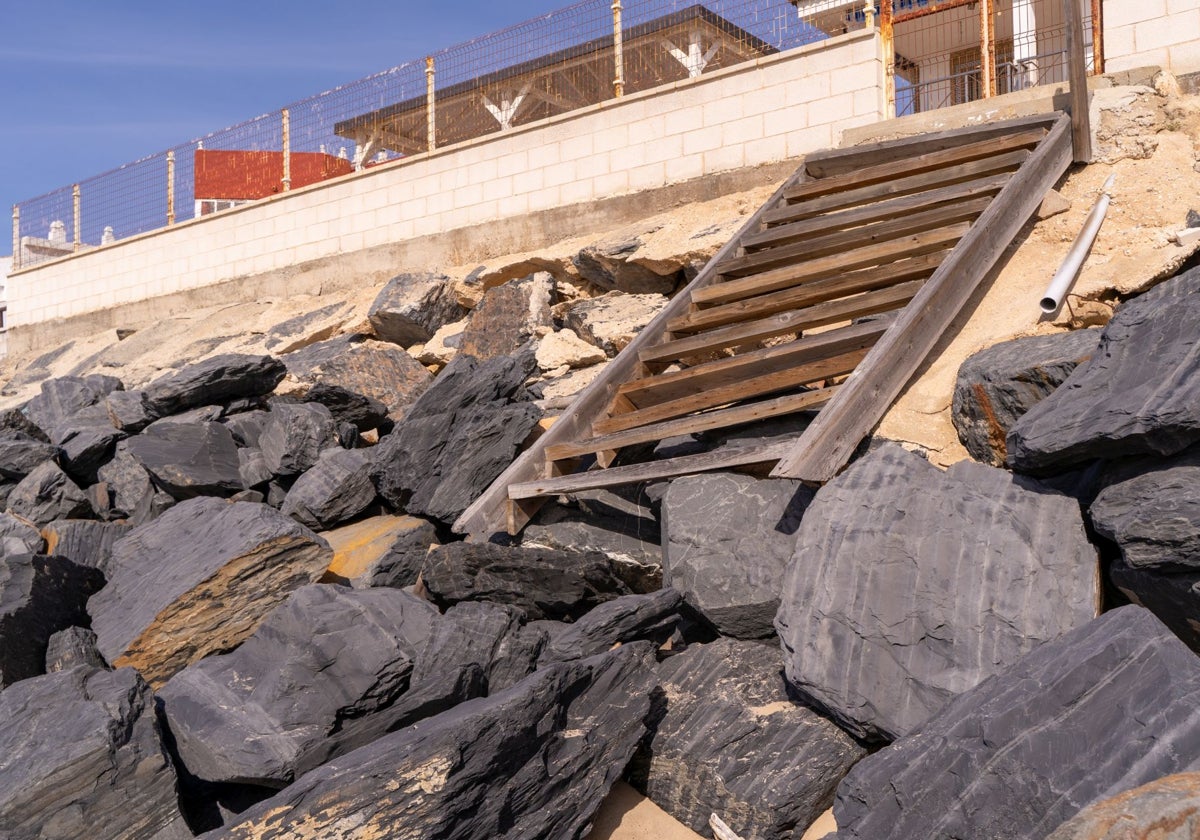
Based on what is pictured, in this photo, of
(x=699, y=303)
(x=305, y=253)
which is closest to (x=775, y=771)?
(x=699, y=303)

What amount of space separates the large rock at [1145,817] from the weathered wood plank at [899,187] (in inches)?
204

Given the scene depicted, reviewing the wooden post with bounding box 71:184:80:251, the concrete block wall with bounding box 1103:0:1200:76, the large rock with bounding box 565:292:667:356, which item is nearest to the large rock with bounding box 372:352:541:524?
the large rock with bounding box 565:292:667:356

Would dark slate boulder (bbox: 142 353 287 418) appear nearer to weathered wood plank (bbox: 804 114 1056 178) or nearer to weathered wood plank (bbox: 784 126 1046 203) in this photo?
weathered wood plank (bbox: 784 126 1046 203)

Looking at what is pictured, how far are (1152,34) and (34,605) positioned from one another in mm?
7719

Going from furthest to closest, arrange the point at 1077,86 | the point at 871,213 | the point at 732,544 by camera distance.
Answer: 1. the point at 871,213
2. the point at 1077,86
3. the point at 732,544

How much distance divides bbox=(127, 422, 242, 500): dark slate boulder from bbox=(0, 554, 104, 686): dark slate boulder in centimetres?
124

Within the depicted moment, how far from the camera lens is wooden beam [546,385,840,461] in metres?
5.28

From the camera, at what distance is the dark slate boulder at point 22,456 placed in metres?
7.61

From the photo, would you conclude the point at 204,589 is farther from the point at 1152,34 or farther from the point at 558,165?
the point at 1152,34

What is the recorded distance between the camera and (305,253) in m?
12.6

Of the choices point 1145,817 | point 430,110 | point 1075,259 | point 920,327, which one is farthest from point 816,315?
point 430,110

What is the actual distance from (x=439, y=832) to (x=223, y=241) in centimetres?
1164

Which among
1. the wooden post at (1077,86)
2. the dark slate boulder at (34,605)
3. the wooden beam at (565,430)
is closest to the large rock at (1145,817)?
the wooden beam at (565,430)

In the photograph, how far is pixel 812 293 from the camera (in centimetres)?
635
